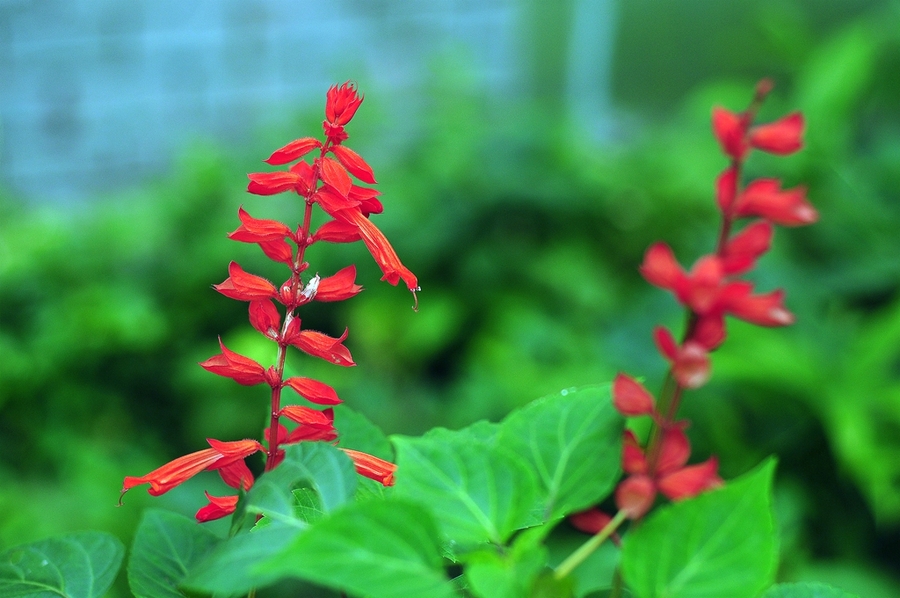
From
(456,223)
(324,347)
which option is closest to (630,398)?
(324,347)

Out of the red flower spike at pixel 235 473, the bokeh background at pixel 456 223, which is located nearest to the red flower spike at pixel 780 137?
the red flower spike at pixel 235 473

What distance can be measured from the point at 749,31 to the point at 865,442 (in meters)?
1.70

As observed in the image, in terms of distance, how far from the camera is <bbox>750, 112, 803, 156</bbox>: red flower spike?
28cm

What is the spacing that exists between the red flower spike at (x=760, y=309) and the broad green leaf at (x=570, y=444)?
6 centimetres

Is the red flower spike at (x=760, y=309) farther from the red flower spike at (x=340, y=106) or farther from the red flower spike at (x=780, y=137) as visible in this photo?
Answer: the red flower spike at (x=340, y=106)

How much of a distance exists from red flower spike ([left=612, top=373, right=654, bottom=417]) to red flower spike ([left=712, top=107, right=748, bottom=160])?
0.08m

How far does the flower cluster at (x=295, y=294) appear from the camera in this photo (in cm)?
32

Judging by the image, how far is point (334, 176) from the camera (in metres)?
0.32

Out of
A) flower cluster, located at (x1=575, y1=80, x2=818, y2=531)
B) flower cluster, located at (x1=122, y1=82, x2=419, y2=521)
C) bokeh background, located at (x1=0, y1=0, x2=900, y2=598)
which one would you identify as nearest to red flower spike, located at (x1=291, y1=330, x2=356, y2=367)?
flower cluster, located at (x1=122, y1=82, x2=419, y2=521)

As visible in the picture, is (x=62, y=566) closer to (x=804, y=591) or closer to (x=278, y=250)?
(x=278, y=250)

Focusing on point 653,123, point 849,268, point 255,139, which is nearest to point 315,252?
point 255,139

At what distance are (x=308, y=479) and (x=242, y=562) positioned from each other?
0.10 ft

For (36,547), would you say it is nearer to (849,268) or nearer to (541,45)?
(849,268)

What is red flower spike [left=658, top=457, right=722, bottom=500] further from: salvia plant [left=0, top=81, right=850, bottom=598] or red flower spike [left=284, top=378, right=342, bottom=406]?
red flower spike [left=284, top=378, right=342, bottom=406]
